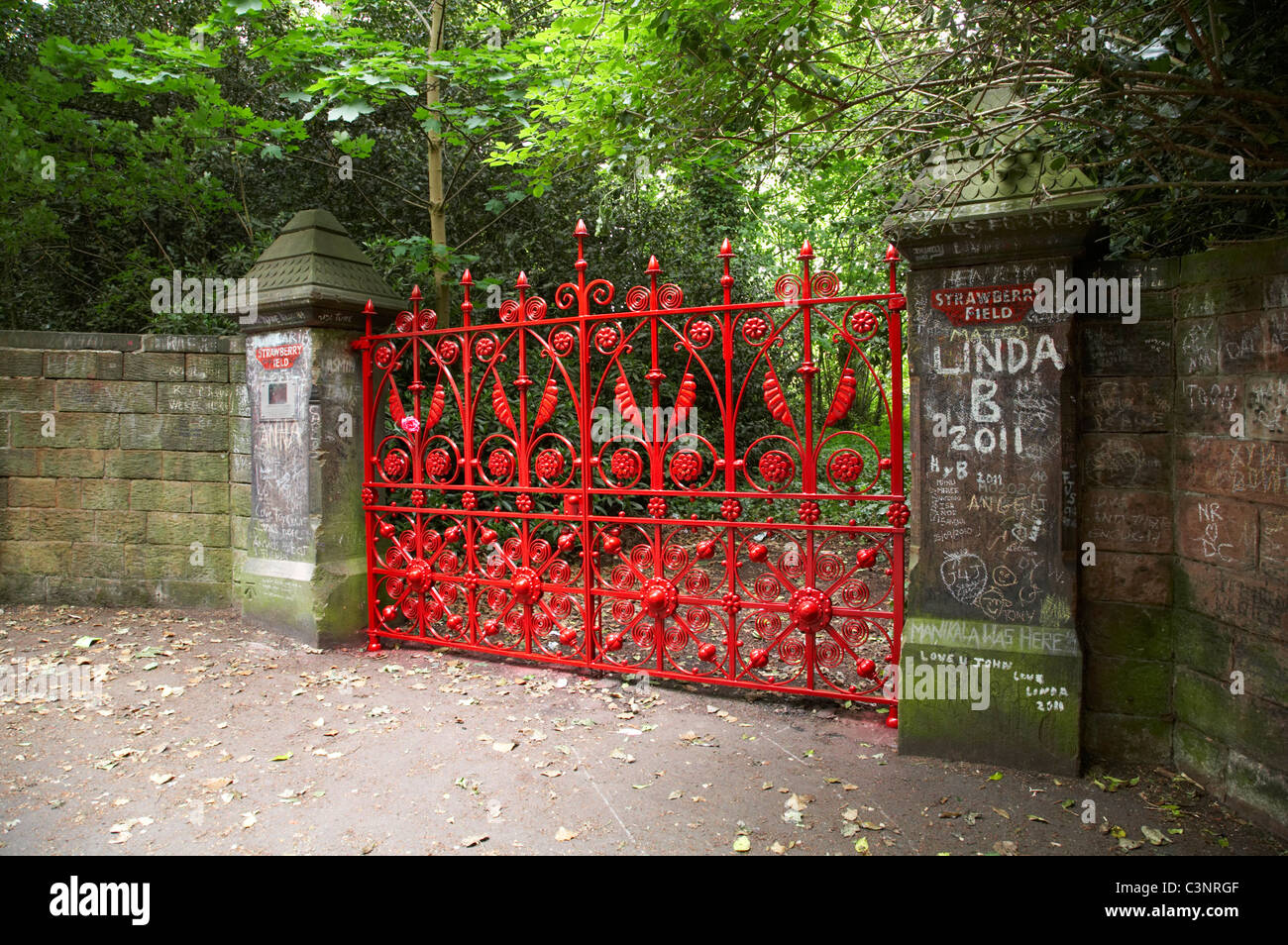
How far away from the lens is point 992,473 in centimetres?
362

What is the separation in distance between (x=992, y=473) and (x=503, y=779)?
2.57m

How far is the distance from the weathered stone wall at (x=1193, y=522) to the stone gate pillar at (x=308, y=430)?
4471 mm

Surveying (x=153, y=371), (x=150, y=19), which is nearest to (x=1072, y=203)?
(x=153, y=371)

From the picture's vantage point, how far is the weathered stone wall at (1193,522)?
3088mm

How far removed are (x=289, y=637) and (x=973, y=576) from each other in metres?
4.45

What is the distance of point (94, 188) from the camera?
24.3 ft

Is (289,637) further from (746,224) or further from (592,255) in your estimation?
(746,224)

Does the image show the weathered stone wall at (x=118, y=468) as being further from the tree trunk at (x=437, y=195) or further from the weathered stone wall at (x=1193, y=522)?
the weathered stone wall at (x=1193, y=522)

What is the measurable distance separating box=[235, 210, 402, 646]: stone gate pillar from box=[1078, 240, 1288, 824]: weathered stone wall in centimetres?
447

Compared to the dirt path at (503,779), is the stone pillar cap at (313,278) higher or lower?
higher

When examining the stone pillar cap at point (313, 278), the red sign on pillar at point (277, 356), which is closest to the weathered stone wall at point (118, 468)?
the red sign on pillar at point (277, 356)

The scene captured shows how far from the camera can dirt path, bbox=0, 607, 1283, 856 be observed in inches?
122

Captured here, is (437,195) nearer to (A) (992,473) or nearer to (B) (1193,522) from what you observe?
(A) (992,473)

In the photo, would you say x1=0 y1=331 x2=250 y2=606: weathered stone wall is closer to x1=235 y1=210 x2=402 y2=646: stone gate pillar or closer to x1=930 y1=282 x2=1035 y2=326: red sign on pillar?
x1=235 y1=210 x2=402 y2=646: stone gate pillar
